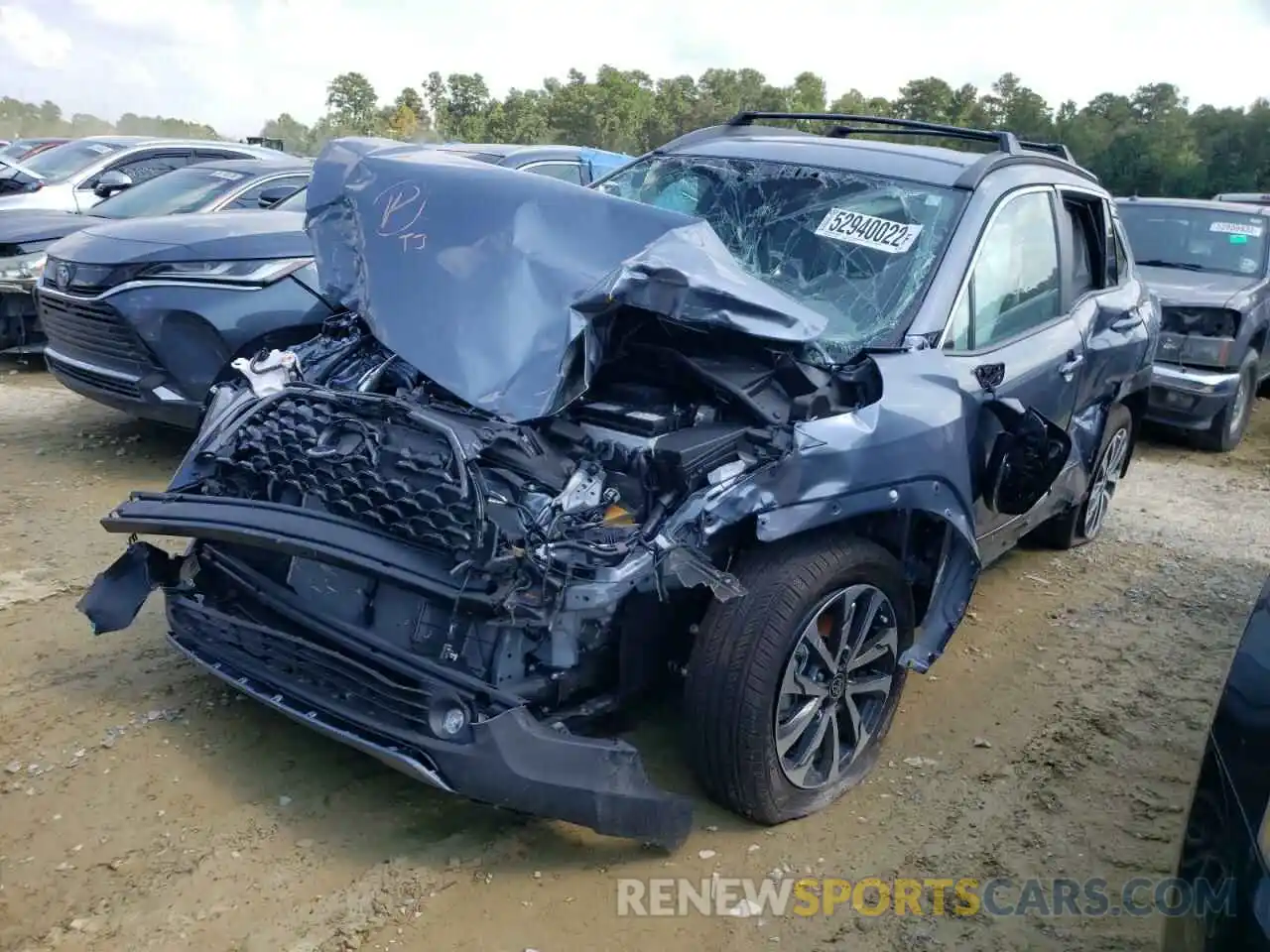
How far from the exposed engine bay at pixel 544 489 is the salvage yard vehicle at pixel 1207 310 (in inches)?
217

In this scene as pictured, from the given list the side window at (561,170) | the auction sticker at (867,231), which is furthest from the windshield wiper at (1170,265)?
the auction sticker at (867,231)

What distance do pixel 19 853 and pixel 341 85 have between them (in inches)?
1854

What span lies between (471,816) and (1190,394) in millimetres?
6875

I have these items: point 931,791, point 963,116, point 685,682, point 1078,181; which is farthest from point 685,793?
point 963,116

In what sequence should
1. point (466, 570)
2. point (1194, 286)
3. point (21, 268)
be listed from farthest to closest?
point (1194, 286) → point (21, 268) → point (466, 570)

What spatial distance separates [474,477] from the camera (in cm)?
275

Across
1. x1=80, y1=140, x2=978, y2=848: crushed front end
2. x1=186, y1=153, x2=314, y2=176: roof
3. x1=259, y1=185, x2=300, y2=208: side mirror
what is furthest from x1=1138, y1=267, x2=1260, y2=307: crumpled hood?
x1=186, y1=153, x2=314, y2=176: roof

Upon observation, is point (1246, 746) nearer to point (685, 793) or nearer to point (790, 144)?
point (685, 793)

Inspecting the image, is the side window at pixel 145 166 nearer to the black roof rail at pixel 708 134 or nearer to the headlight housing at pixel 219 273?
the headlight housing at pixel 219 273

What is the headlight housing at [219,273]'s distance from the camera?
18.2 feet

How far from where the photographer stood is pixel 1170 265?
29.4 ft

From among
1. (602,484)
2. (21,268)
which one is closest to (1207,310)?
(602,484)

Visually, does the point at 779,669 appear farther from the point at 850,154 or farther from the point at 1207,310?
the point at 1207,310

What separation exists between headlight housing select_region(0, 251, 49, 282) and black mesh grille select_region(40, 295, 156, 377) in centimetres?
213
